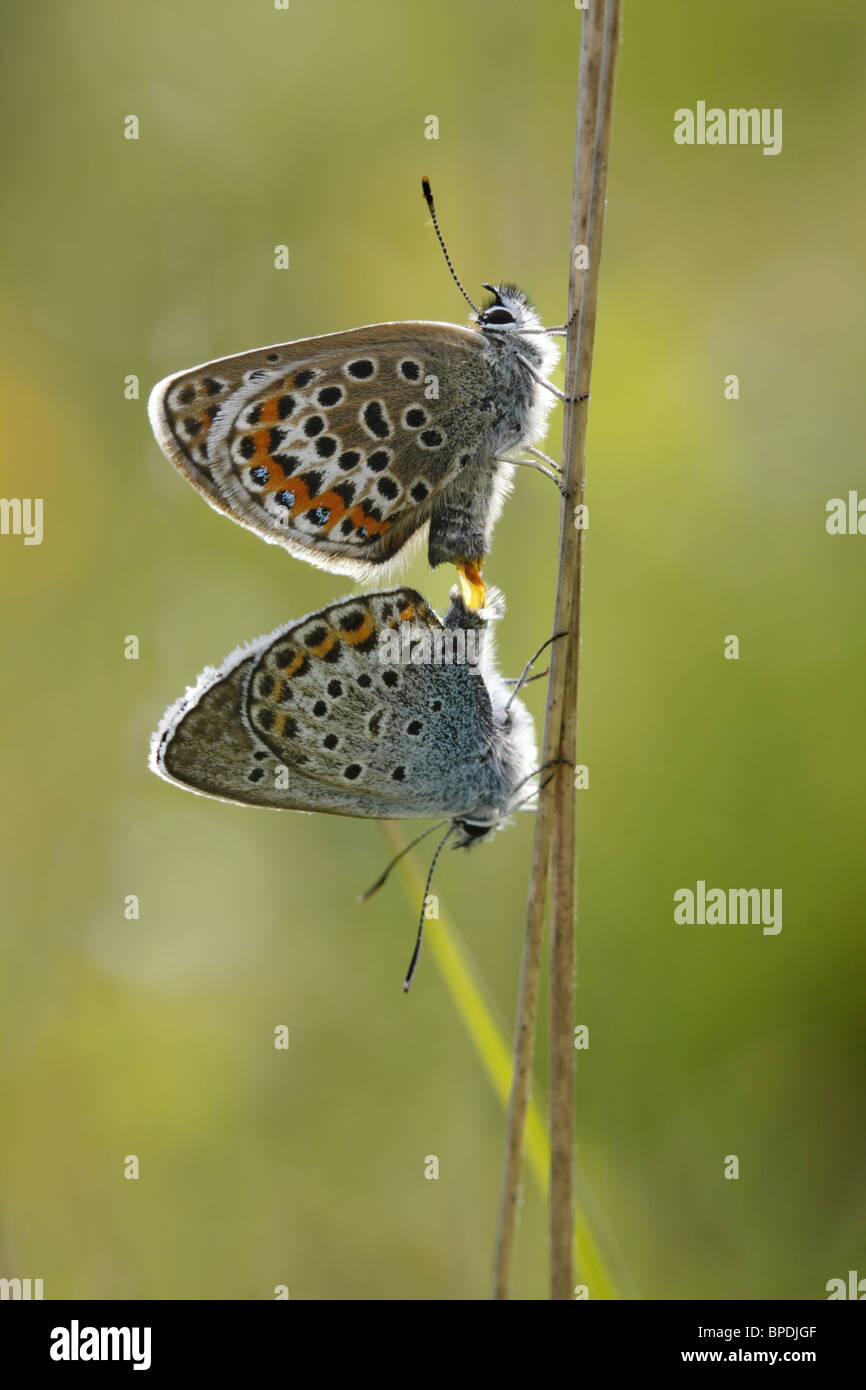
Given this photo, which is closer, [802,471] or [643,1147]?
[643,1147]

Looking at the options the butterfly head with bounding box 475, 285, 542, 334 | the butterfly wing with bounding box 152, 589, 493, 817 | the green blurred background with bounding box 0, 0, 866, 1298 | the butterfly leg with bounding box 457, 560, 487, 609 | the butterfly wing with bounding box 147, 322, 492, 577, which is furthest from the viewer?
the green blurred background with bounding box 0, 0, 866, 1298

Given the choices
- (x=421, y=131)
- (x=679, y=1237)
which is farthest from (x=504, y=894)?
(x=421, y=131)

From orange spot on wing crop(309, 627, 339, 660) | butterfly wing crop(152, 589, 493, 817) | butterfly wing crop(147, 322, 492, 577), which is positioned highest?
butterfly wing crop(147, 322, 492, 577)

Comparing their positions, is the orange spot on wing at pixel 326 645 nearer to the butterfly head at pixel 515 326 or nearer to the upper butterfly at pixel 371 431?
the upper butterfly at pixel 371 431

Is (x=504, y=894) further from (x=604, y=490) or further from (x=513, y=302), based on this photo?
(x=513, y=302)

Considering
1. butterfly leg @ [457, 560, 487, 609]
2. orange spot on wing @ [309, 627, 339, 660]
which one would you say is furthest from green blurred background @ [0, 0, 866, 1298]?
orange spot on wing @ [309, 627, 339, 660]

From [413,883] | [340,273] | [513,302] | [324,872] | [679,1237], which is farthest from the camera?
[340,273]

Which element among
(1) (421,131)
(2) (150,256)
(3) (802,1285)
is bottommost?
(3) (802,1285)

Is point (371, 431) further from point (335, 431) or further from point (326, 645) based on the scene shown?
point (326, 645)

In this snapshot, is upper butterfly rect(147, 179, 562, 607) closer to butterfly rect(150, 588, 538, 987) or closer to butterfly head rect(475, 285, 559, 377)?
butterfly head rect(475, 285, 559, 377)
